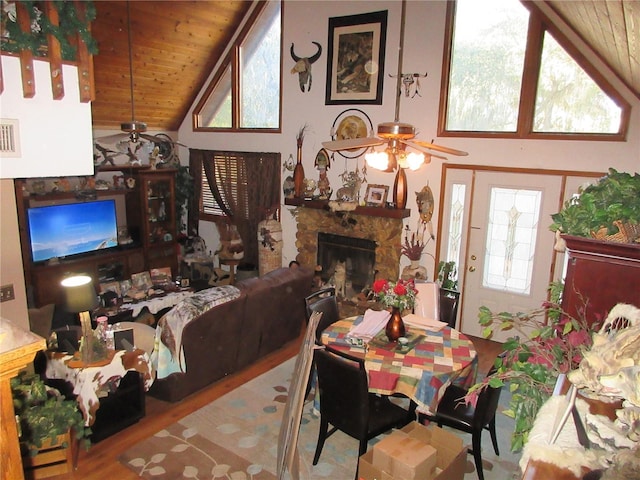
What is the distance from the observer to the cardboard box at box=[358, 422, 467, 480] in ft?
8.77

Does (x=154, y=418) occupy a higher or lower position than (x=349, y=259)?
lower

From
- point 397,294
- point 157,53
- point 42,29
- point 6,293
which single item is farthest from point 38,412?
point 157,53

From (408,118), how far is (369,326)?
2.98m

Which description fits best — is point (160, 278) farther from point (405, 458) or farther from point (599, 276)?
point (599, 276)

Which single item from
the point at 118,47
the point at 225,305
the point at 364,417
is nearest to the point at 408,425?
the point at 364,417

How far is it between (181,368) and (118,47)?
4282mm

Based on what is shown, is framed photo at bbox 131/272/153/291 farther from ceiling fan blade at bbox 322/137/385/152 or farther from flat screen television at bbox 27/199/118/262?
ceiling fan blade at bbox 322/137/385/152

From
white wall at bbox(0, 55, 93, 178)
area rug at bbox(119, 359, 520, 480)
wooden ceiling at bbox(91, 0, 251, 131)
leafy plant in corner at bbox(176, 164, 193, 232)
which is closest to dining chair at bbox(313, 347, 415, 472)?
area rug at bbox(119, 359, 520, 480)

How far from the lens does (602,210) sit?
1607mm

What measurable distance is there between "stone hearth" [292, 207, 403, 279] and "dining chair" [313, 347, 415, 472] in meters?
2.89

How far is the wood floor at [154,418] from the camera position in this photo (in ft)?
10.8

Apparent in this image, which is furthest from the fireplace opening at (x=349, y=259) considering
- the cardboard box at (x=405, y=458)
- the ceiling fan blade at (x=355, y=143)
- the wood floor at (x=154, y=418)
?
the cardboard box at (x=405, y=458)

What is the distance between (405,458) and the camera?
2.70m

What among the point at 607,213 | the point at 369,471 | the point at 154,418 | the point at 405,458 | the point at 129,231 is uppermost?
the point at 607,213
